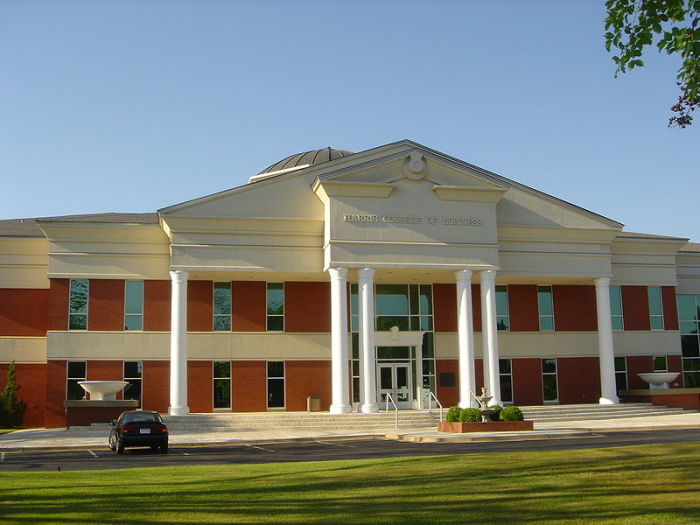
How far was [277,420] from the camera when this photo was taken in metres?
33.4

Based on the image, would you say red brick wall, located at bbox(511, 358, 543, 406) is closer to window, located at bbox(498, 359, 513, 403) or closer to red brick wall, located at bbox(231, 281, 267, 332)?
window, located at bbox(498, 359, 513, 403)

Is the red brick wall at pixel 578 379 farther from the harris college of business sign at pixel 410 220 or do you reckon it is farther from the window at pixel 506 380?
the harris college of business sign at pixel 410 220

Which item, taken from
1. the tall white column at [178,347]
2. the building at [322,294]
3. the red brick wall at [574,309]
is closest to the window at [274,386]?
the building at [322,294]

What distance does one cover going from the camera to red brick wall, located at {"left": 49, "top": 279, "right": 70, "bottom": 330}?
120ft

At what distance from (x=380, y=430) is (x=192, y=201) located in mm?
13310

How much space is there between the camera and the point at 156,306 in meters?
37.5

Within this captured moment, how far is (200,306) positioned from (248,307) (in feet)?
7.57

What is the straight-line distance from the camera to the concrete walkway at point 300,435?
25781 mm

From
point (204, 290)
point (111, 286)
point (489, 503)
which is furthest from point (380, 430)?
point (489, 503)

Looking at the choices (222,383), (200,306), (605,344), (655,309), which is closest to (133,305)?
(200,306)

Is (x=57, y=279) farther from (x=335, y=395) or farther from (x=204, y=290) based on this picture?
(x=335, y=395)

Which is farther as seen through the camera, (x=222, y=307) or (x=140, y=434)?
(x=222, y=307)

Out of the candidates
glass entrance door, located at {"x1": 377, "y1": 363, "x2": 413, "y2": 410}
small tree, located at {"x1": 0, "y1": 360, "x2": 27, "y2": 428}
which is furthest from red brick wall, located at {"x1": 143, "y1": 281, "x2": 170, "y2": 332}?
glass entrance door, located at {"x1": 377, "y1": 363, "x2": 413, "y2": 410}

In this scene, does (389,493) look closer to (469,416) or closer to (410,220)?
(469,416)
